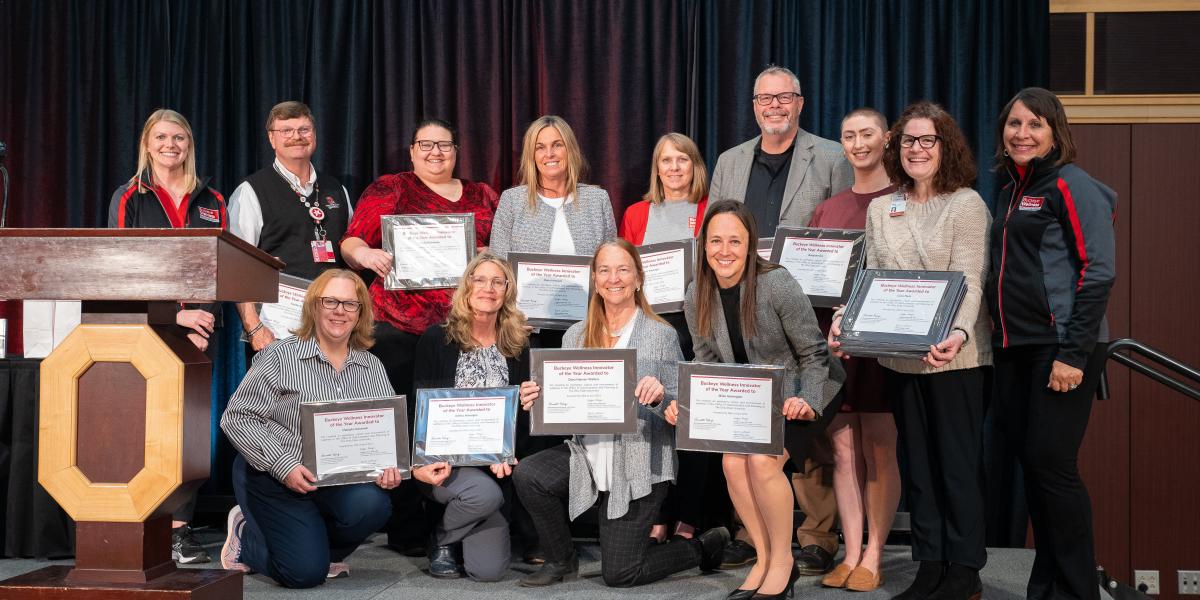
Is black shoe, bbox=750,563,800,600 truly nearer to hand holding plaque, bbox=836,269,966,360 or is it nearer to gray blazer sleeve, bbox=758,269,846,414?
gray blazer sleeve, bbox=758,269,846,414

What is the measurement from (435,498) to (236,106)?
2645 millimetres

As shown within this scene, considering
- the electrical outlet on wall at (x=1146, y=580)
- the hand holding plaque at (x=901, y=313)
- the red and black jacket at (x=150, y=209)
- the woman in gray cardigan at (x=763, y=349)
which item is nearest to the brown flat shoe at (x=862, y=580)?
the woman in gray cardigan at (x=763, y=349)

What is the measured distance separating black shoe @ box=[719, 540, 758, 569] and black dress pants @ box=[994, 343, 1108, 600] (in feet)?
3.80

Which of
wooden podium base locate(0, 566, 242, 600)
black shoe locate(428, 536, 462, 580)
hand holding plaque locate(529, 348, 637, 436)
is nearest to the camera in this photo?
wooden podium base locate(0, 566, 242, 600)

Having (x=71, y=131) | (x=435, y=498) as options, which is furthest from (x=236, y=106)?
(x=435, y=498)

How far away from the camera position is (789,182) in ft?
13.7

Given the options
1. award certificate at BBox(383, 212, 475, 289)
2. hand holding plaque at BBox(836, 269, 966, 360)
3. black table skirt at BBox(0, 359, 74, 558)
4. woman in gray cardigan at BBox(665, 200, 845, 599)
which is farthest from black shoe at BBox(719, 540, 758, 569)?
black table skirt at BBox(0, 359, 74, 558)

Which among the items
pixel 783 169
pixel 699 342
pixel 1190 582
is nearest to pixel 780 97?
pixel 783 169

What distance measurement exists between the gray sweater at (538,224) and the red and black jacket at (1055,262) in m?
1.72

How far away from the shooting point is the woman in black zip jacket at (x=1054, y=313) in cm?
314

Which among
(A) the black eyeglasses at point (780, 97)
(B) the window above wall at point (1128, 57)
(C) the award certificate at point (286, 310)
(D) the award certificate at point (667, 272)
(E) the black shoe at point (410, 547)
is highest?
(B) the window above wall at point (1128, 57)

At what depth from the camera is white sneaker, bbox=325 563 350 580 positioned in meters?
3.86

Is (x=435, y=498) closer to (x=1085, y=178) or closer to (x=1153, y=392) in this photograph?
(x=1085, y=178)

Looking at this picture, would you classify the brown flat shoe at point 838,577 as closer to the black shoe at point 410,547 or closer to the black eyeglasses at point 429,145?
the black shoe at point 410,547
